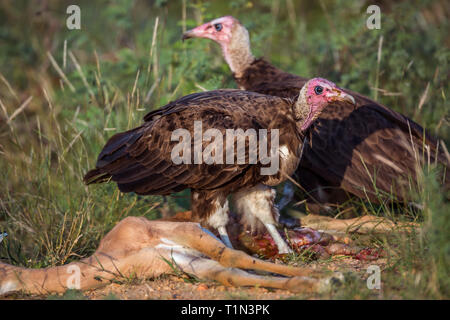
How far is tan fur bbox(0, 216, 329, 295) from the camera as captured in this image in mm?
3558

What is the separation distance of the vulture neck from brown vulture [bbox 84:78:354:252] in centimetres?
170

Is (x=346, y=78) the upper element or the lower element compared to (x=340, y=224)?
upper

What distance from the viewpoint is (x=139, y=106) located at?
18.4 feet

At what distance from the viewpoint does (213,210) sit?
172 inches

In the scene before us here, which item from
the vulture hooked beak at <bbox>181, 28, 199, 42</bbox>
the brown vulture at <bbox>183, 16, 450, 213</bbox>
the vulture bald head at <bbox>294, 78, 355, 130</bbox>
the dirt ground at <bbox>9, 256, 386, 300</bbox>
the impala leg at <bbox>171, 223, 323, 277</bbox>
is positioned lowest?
the dirt ground at <bbox>9, 256, 386, 300</bbox>

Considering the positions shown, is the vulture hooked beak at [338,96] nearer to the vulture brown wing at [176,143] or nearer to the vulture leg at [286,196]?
the vulture brown wing at [176,143]

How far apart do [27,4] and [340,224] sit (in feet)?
24.2

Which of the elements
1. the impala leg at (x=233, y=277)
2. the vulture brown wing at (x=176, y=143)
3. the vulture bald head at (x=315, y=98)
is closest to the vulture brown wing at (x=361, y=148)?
the vulture bald head at (x=315, y=98)

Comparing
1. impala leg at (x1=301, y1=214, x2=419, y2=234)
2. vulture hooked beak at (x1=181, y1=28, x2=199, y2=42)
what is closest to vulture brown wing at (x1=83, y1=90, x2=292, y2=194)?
impala leg at (x1=301, y1=214, x2=419, y2=234)

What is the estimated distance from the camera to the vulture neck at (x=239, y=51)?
20.3 feet

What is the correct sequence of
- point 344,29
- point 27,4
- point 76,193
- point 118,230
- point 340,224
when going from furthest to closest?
1. point 27,4
2. point 344,29
3. point 76,193
4. point 340,224
5. point 118,230

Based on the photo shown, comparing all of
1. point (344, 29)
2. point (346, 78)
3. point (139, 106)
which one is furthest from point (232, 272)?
point (344, 29)

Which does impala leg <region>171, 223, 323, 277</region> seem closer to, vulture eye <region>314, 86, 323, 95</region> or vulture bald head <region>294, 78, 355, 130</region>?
vulture bald head <region>294, 78, 355, 130</region>
